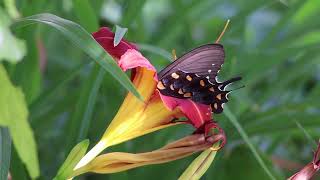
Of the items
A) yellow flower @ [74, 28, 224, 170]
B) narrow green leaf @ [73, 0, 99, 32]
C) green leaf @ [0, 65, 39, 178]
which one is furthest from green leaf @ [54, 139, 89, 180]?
narrow green leaf @ [73, 0, 99, 32]

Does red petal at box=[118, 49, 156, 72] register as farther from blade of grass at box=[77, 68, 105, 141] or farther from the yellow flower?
blade of grass at box=[77, 68, 105, 141]

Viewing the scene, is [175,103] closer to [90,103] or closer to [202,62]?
[202,62]

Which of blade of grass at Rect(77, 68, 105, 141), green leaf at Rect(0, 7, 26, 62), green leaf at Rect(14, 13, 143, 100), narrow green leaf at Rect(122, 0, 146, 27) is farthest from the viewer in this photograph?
narrow green leaf at Rect(122, 0, 146, 27)

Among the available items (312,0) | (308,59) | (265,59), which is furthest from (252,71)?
(312,0)

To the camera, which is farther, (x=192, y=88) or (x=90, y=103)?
(x=90, y=103)

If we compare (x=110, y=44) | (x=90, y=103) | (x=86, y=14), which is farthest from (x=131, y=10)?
(x=110, y=44)

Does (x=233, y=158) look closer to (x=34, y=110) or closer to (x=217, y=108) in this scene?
(x=34, y=110)
